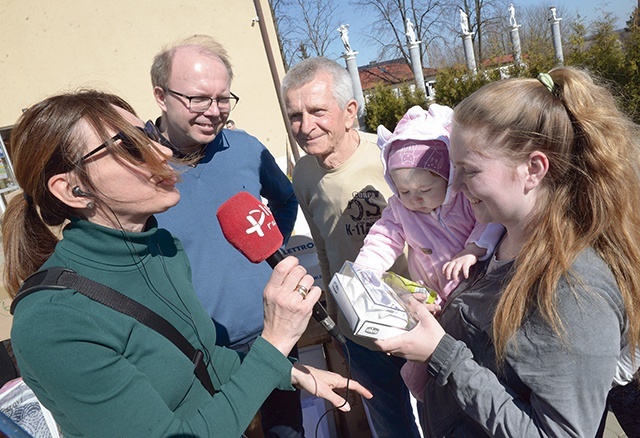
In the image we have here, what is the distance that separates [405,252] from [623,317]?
3.93 feet

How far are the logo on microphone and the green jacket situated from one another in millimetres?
332

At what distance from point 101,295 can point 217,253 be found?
3.14ft

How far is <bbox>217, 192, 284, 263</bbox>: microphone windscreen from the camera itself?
1.47 metres

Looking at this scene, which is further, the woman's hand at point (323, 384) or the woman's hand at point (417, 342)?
the woman's hand at point (323, 384)

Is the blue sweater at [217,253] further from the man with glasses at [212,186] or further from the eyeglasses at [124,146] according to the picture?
the eyeglasses at [124,146]

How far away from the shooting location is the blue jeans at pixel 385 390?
7.81 ft

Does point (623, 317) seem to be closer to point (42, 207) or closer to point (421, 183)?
point (421, 183)

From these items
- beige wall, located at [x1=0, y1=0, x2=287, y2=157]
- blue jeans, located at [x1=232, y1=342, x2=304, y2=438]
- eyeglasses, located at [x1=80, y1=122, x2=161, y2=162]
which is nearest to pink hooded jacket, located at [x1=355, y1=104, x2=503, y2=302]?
Answer: blue jeans, located at [x1=232, y1=342, x2=304, y2=438]

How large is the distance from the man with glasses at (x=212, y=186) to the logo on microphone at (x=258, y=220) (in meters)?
0.61

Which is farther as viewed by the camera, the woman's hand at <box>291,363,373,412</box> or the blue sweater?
the blue sweater

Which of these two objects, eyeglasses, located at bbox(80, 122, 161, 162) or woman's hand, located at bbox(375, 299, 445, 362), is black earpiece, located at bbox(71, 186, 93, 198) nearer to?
eyeglasses, located at bbox(80, 122, 161, 162)

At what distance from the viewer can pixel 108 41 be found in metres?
8.79

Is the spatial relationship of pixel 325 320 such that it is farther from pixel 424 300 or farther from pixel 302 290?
pixel 424 300

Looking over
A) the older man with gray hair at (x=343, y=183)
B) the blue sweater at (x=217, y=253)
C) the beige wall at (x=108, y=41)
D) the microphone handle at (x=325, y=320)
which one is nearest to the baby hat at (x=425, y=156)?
the older man with gray hair at (x=343, y=183)
